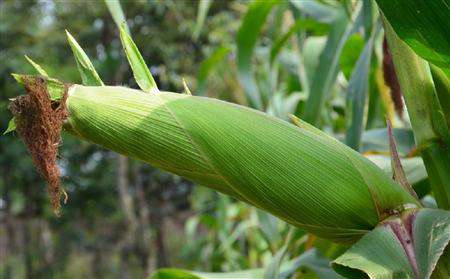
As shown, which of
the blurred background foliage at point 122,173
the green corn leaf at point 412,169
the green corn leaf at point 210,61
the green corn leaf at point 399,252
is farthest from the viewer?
the blurred background foliage at point 122,173

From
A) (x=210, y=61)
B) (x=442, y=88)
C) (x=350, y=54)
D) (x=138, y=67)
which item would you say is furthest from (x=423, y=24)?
(x=210, y=61)

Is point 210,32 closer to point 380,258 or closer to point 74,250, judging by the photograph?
point 74,250

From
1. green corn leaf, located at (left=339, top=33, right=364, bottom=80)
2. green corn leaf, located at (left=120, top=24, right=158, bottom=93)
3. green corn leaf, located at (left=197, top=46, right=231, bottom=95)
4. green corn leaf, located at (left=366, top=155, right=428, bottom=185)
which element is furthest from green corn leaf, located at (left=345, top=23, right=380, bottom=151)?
green corn leaf, located at (left=197, top=46, right=231, bottom=95)

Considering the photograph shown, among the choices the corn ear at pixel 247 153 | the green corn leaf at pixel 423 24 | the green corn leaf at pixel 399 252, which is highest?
the green corn leaf at pixel 423 24

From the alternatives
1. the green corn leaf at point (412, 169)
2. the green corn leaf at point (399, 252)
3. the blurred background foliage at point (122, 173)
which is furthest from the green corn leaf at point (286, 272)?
the blurred background foliage at point (122, 173)

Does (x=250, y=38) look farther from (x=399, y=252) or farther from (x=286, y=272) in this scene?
(x=399, y=252)

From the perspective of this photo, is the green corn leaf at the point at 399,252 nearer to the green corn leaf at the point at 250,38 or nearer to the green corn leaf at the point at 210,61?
the green corn leaf at the point at 250,38
